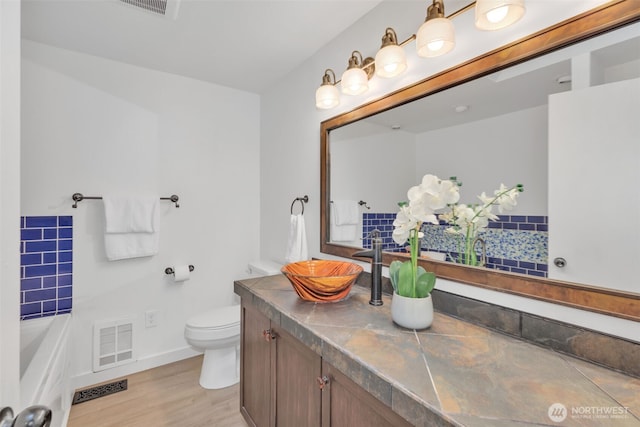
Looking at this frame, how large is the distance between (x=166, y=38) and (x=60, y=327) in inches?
75.3

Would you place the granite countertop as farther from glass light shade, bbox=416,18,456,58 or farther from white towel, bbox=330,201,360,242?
glass light shade, bbox=416,18,456,58

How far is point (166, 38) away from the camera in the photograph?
1941 millimetres

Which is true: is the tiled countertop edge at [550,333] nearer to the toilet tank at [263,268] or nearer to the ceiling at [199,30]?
the toilet tank at [263,268]

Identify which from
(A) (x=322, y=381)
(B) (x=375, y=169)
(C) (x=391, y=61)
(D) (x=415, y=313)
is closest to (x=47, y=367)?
(A) (x=322, y=381)

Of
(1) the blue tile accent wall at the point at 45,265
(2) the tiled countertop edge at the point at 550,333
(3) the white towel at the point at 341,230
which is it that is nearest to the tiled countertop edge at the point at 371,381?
(2) the tiled countertop edge at the point at 550,333

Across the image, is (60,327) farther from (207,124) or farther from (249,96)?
(249,96)

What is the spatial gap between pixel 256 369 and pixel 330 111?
1.56 m

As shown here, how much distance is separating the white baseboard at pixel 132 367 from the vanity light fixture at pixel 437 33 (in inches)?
108

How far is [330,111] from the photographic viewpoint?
6.29ft

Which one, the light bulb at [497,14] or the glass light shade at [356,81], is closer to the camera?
the light bulb at [497,14]

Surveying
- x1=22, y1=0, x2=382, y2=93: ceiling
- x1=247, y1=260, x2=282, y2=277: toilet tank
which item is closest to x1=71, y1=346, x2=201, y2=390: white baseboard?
x1=247, y1=260, x2=282, y2=277: toilet tank

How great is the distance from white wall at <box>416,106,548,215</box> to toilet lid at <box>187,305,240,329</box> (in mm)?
1598

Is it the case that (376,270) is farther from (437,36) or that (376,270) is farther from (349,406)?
(437,36)

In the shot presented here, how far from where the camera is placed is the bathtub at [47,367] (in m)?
1.14
